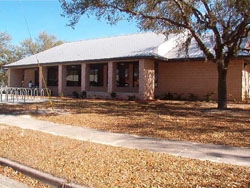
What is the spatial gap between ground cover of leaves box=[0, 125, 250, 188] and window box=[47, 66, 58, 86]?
23.1m

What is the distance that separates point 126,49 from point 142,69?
3.74 meters

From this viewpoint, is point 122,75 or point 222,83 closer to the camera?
point 222,83

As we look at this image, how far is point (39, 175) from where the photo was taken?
4977mm

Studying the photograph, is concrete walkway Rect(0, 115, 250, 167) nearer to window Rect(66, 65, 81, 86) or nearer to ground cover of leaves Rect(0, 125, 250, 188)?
ground cover of leaves Rect(0, 125, 250, 188)

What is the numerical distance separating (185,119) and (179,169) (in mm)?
6285

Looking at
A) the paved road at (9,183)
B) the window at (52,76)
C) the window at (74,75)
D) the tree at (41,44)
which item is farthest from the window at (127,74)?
the tree at (41,44)

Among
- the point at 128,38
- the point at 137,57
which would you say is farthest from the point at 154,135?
the point at 128,38

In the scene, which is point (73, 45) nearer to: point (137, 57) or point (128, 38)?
point (128, 38)

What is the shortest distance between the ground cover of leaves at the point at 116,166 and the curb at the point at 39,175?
0.11 meters

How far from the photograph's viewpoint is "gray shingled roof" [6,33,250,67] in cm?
2084

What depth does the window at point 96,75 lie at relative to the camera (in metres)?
25.9

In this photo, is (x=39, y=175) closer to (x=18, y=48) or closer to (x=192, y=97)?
(x=192, y=97)

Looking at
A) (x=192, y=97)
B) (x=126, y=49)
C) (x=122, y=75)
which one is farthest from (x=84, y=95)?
(x=192, y=97)

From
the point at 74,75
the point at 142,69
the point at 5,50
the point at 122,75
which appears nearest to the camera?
the point at 142,69
